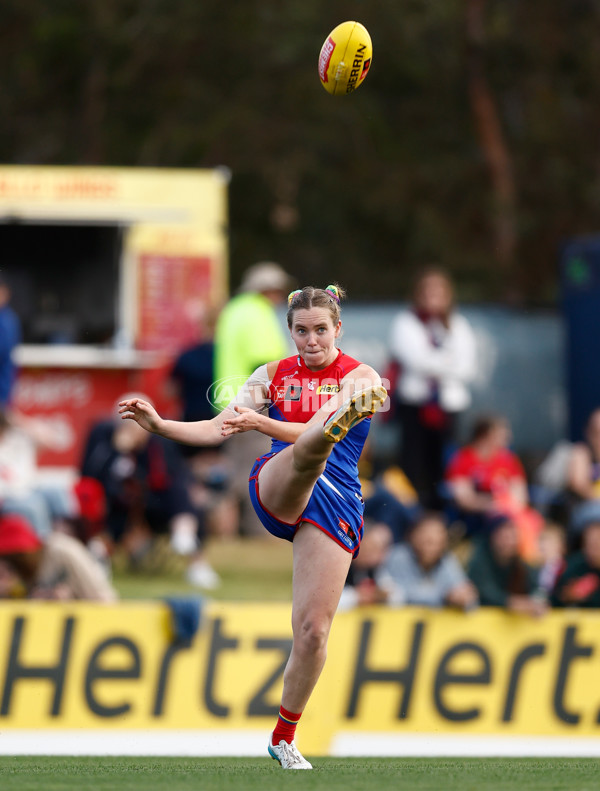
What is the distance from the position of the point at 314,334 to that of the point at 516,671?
3.72 metres

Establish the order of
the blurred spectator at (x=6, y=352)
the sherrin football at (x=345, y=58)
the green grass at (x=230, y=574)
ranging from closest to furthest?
1. the sherrin football at (x=345, y=58)
2. the green grass at (x=230, y=574)
3. the blurred spectator at (x=6, y=352)

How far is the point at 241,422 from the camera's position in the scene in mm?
5551

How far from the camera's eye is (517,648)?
877 cm

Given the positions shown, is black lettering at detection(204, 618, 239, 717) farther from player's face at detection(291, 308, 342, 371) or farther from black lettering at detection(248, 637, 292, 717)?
player's face at detection(291, 308, 342, 371)

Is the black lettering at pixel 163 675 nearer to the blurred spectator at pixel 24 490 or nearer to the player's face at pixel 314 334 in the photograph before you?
the blurred spectator at pixel 24 490

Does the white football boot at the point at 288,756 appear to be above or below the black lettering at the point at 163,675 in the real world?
above

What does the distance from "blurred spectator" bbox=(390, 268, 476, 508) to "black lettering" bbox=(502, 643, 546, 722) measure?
6.93 feet

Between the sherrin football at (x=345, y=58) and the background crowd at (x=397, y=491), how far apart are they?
11.7 ft

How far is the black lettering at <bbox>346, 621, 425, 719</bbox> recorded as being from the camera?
8.65 meters

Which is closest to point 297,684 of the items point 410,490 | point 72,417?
point 410,490

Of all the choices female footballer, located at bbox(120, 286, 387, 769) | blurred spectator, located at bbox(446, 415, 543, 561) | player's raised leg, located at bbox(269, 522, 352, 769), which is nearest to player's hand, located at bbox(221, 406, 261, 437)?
female footballer, located at bbox(120, 286, 387, 769)

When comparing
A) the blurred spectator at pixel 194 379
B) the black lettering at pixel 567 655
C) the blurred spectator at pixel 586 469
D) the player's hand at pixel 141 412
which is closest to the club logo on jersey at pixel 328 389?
the player's hand at pixel 141 412
